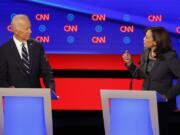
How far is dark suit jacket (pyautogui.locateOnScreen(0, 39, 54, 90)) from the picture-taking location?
3.91 m

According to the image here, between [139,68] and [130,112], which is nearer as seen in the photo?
[130,112]

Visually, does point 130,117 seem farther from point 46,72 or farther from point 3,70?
point 3,70

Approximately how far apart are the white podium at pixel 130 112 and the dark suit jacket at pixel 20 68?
6.03ft

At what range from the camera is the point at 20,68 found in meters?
3.91

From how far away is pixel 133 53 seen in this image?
5.11 meters

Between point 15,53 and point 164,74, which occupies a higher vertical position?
point 15,53

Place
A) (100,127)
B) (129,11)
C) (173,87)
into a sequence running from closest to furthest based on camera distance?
(173,87) < (129,11) < (100,127)

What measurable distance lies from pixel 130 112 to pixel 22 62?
6.64 ft

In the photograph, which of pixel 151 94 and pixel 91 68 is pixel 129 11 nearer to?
pixel 91 68

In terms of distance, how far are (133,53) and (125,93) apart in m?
3.06

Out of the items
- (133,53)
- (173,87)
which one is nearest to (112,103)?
(173,87)

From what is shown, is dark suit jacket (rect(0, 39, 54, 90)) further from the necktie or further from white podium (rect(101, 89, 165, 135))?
white podium (rect(101, 89, 165, 135))

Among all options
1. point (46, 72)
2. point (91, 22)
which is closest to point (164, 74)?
point (46, 72)

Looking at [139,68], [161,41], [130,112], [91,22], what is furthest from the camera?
[91,22]
